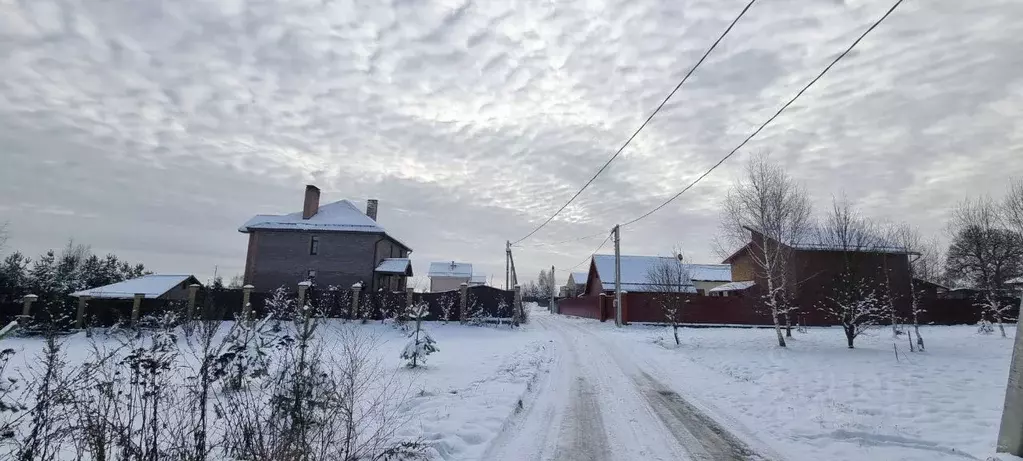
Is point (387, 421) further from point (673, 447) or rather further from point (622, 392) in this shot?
point (622, 392)

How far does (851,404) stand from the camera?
25.1 feet

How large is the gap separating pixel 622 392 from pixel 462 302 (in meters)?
16.9

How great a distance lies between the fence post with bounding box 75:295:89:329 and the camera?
20938 millimetres

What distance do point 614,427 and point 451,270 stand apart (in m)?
58.0

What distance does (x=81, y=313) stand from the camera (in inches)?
830

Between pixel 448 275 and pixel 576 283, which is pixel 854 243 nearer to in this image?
pixel 448 275

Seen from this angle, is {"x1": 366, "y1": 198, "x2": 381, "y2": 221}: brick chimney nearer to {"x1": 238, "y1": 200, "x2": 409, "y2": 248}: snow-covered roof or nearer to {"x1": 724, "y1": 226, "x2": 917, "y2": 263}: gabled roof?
{"x1": 238, "y1": 200, "x2": 409, "y2": 248}: snow-covered roof

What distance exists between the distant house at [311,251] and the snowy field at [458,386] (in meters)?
14.2

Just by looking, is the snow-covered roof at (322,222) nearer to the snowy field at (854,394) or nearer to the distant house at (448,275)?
the snowy field at (854,394)

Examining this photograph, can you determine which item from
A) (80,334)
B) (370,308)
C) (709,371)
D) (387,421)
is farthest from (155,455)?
(80,334)

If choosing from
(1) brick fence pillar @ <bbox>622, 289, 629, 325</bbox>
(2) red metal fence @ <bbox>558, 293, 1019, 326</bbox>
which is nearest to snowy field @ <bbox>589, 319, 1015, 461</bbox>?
(2) red metal fence @ <bbox>558, 293, 1019, 326</bbox>

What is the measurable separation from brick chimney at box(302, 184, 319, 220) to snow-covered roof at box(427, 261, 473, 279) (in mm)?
28244

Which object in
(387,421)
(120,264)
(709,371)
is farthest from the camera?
(120,264)

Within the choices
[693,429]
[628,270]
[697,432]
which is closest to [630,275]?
[628,270]
